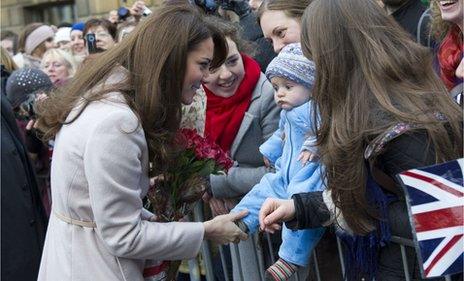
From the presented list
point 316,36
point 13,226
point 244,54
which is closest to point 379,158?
point 316,36

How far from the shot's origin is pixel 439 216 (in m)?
1.98

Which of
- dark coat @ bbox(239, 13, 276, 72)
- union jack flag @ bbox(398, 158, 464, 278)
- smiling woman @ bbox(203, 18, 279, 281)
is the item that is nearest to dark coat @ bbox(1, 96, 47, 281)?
smiling woman @ bbox(203, 18, 279, 281)

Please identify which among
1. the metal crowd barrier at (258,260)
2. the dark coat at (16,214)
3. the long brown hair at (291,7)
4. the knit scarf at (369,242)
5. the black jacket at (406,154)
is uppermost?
the black jacket at (406,154)

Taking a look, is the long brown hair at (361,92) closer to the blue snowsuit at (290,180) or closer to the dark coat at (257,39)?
the blue snowsuit at (290,180)

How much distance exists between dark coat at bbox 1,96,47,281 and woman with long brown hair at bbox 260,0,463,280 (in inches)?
91.5

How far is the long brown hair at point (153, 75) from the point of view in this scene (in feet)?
8.18

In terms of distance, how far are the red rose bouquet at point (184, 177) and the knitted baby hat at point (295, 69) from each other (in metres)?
0.39

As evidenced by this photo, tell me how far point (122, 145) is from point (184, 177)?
0.54 meters

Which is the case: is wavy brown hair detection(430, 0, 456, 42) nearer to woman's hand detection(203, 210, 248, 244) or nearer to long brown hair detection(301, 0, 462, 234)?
long brown hair detection(301, 0, 462, 234)

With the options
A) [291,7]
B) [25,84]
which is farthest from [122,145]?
[25,84]

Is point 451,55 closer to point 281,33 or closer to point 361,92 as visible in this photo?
point 281,33

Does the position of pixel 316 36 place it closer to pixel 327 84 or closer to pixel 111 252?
pixel 327 84

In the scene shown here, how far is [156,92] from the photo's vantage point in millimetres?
2479

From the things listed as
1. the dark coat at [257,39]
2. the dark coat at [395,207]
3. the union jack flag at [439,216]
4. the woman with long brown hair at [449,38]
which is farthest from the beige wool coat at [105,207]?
the dark coat at [257,39]
